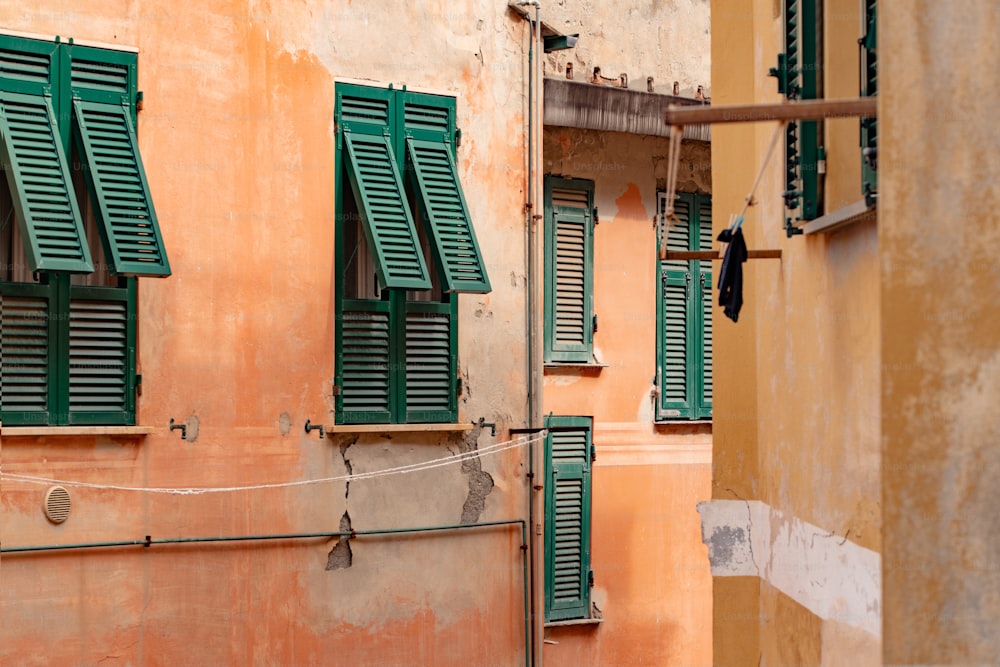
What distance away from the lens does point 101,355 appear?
7.46 metres

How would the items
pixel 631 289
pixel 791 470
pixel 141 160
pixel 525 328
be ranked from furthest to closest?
1. pixel 631 289
2. pixel 525 328
3. pixel 141 160
4. pixel 791 470

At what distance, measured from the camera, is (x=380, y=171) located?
8.30 meters

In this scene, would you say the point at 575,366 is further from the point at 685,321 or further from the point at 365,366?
the point at 365,366

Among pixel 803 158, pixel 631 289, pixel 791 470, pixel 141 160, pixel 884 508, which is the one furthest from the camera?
pixel 631 289

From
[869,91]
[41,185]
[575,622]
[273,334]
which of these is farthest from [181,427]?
[869,91]

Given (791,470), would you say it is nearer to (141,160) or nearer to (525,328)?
(525,328)

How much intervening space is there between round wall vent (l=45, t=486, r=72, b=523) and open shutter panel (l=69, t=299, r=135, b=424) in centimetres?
40

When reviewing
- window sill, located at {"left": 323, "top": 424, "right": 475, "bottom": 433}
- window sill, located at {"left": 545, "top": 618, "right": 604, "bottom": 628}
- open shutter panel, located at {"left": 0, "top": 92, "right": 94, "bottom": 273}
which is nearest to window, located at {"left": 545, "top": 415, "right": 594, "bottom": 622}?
window sill, located at {"left": 545, "top": 618, "right": 604, "bottom": 628}

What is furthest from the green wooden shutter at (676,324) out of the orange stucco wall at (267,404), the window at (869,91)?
the window at (869,91)

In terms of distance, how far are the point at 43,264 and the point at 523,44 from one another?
3.79 m

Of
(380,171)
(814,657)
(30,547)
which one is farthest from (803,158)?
(30,547)

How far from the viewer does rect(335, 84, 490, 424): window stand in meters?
8.21

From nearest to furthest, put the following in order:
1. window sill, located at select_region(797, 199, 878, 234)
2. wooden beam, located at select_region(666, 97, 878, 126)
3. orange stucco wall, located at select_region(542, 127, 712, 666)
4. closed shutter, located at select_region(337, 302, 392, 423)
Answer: wooden beam, located at select_region(666, 97, 878, 126)
window sill, located at select_region(797, 199, 878, 234)
closed shutter, located at select_region(337, 302, 392, 423)
orange stucco wall, located at select_region(542, 127, 712, 666)

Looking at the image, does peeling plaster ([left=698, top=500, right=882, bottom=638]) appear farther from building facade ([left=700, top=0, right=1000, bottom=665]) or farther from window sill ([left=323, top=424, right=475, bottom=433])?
window sill ([left=323, top=424, right=475, bottom=433])
